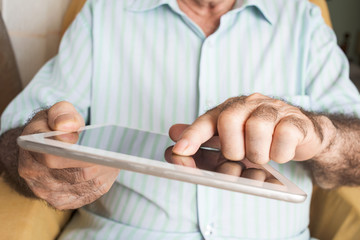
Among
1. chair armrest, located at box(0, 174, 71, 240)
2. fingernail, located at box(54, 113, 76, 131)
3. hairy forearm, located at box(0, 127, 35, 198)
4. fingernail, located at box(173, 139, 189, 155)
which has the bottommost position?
chair armrest, located at box(0, 174, 71, 240)

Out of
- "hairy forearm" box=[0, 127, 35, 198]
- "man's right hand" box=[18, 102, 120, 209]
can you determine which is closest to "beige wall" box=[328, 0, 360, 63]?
"hairy forearm" box=[0, 127, 35, 198]

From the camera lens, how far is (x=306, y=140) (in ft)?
1.68

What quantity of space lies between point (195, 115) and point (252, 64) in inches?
7.1

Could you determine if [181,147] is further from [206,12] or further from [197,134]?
[206,12]

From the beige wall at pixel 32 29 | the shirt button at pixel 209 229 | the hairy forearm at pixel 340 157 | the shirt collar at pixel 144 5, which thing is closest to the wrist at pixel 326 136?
the hairy forearm at pixel 340 157

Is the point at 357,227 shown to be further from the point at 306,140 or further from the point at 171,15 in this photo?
the point at 171,15

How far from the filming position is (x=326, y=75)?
2.96ft

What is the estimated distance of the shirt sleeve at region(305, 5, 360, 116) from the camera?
2.86ft

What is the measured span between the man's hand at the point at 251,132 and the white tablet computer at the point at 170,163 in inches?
0.5

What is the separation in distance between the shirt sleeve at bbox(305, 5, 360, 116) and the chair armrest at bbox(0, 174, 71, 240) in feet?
1.96

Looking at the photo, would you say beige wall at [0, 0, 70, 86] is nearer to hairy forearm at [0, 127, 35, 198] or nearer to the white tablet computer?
hairy forearm at [0, 127, 35, 198]

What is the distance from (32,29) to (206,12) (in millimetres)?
498

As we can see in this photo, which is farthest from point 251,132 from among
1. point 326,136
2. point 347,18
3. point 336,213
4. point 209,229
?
point 347,18

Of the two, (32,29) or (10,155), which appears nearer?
(10,155)
